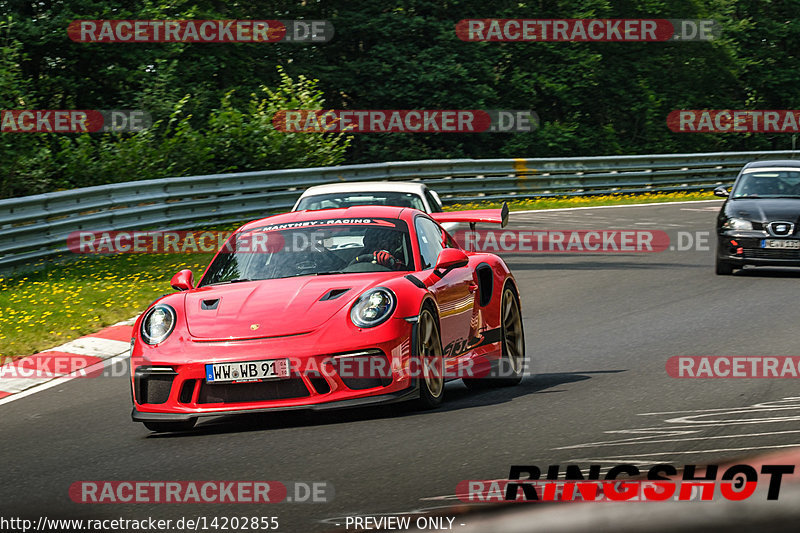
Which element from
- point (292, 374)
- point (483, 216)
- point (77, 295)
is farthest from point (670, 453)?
point (77, 295)

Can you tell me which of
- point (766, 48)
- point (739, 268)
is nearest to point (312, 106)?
point (739, 268)

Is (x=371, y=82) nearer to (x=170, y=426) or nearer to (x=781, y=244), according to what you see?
(x=781, y=244)

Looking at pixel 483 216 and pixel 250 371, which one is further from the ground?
pixel 483 216

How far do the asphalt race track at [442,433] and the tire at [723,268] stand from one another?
14.3ft

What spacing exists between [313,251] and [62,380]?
2.86 meters

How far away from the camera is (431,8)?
3825cm

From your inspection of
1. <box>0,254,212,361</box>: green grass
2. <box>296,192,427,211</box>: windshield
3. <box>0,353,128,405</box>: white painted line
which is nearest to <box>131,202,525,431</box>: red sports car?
<box>0,353,128,405</box>: white painted line

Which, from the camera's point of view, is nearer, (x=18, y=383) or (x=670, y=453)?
(x=670, y=453)

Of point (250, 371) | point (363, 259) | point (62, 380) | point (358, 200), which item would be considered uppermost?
point (358, 200)

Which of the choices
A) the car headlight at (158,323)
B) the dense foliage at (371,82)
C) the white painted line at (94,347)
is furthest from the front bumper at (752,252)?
the dense foliage at (371,82)

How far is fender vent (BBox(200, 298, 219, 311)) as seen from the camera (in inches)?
281

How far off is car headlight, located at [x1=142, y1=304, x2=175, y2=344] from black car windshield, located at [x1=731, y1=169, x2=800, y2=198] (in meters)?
11.3

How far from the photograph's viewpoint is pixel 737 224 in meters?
15.7

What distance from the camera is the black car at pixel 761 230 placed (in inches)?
606
